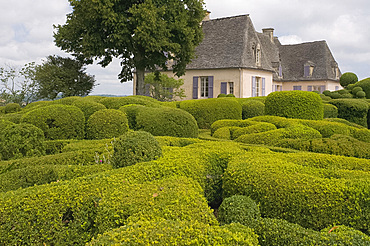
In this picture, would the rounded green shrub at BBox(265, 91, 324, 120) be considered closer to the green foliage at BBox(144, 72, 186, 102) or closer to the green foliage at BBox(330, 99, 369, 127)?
the green foliage at BBox(330, 99, 369, 127)

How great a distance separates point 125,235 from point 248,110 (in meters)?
11.6

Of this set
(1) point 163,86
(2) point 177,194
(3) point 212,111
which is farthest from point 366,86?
(2) point 177,194

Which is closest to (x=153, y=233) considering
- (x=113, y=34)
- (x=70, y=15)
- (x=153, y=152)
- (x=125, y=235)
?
(x=125, y=235)

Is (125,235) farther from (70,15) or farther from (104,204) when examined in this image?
(70,15)

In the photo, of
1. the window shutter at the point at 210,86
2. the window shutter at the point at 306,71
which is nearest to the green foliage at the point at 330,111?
the window shutter at the point at 210,86

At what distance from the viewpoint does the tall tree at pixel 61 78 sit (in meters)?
28.2

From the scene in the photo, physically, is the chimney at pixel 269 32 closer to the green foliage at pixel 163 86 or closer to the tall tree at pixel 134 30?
the green foliage at pixel 163 86

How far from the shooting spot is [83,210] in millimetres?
3637

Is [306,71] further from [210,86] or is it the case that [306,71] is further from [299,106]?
[299,106]

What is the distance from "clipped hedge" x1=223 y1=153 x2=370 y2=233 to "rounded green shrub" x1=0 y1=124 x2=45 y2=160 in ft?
14.8

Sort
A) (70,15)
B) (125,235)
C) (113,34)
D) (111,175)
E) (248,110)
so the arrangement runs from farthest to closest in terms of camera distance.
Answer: (70,15), (113,34), (248,110), (111,175), (125,235)

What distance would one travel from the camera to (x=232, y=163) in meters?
5.15

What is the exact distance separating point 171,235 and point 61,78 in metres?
29.7

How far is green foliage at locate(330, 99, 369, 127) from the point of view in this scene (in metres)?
15.5
